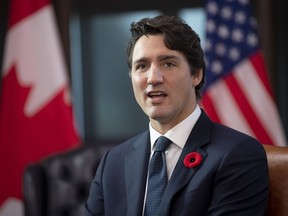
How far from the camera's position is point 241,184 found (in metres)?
1.75

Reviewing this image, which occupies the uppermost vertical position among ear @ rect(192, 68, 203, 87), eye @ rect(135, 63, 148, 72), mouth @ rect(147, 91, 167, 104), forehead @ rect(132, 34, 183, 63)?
forehead @ rect(132, 34, 183, 63)

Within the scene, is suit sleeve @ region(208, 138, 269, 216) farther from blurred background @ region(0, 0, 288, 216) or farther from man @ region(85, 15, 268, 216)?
blurred background @ region(0, 0, 288, 216)

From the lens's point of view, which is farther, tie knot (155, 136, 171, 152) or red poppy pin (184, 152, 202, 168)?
tie knot (155, 136, 171, 152)

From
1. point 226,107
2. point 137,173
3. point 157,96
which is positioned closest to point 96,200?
point 137,173

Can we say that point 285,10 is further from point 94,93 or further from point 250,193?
point 250,193

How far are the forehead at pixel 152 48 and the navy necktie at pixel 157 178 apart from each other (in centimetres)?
30

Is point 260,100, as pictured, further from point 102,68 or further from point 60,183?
point 60,183

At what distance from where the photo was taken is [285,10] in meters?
3.91

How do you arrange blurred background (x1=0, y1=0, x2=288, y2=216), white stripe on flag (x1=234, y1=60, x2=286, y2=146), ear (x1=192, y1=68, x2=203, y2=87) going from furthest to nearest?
blurred background (x1=0, y1=0, x2=288, y2=216) < white stripe on flag (x1=234, y1=60, x2=286, y2=146) < ear (x1=192, y1=68, x2=203, y2=87)

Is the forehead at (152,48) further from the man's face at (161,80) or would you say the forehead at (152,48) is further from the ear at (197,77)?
the ear at (197,77)

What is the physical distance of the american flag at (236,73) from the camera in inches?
137

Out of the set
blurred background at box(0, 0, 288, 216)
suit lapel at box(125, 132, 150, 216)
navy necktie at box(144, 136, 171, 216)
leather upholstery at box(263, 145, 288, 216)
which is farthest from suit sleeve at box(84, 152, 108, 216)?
blurred background at box(0, 0, 288, 216)

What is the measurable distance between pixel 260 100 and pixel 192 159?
177 centimetres

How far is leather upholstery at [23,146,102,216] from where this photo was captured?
279cm
